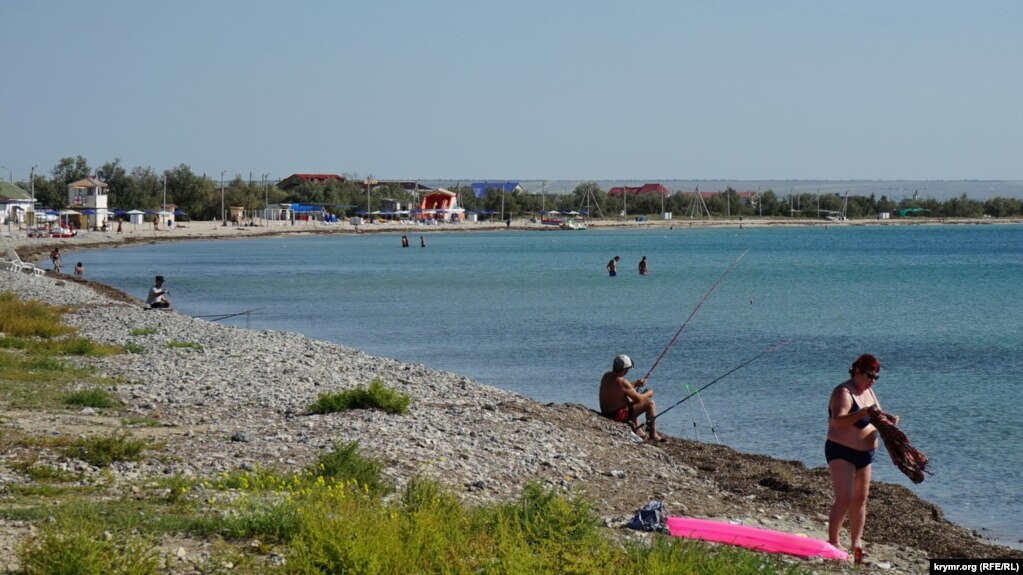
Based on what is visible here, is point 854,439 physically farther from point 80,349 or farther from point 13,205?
point 13,205

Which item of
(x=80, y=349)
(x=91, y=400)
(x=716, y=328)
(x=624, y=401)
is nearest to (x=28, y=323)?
(x=80, y=349)

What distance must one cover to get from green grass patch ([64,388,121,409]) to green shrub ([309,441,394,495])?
478 cm

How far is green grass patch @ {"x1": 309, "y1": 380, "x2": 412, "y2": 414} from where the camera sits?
1408cm

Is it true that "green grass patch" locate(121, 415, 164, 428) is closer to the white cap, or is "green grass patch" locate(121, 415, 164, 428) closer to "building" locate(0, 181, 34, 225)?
the white cap

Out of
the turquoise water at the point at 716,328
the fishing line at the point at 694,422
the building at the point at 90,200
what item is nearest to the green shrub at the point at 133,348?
the turquoise water at the point at 716,328

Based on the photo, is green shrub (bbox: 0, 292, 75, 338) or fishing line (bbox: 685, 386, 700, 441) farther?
green shrub (bbox: 0, 292, 75, 338)

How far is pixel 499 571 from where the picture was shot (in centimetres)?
676

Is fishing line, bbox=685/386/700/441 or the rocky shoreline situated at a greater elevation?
the rocky shoreline

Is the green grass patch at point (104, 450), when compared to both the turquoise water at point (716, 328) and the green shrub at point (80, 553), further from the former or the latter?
the turquoise water at point (716, 328)

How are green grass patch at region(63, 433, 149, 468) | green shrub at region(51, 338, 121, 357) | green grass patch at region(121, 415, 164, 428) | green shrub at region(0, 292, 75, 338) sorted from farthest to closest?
green shrub at region(0, 292, 75, 338) → green shrub at region(51, 338, 121, 357) → green grass patch at region(121, 415, 164, 428) → green grass patch at region(63, 433, 149, 468)

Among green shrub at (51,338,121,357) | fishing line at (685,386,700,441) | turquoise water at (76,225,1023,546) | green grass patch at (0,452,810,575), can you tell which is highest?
green grass patch at (0,452,810,575)

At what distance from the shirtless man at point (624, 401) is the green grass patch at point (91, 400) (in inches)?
238

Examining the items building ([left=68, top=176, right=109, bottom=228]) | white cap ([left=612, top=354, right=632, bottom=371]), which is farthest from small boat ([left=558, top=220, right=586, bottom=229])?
white cap ([left=612, top=354, right=632, bottom=371])

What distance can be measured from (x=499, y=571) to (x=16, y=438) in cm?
594
